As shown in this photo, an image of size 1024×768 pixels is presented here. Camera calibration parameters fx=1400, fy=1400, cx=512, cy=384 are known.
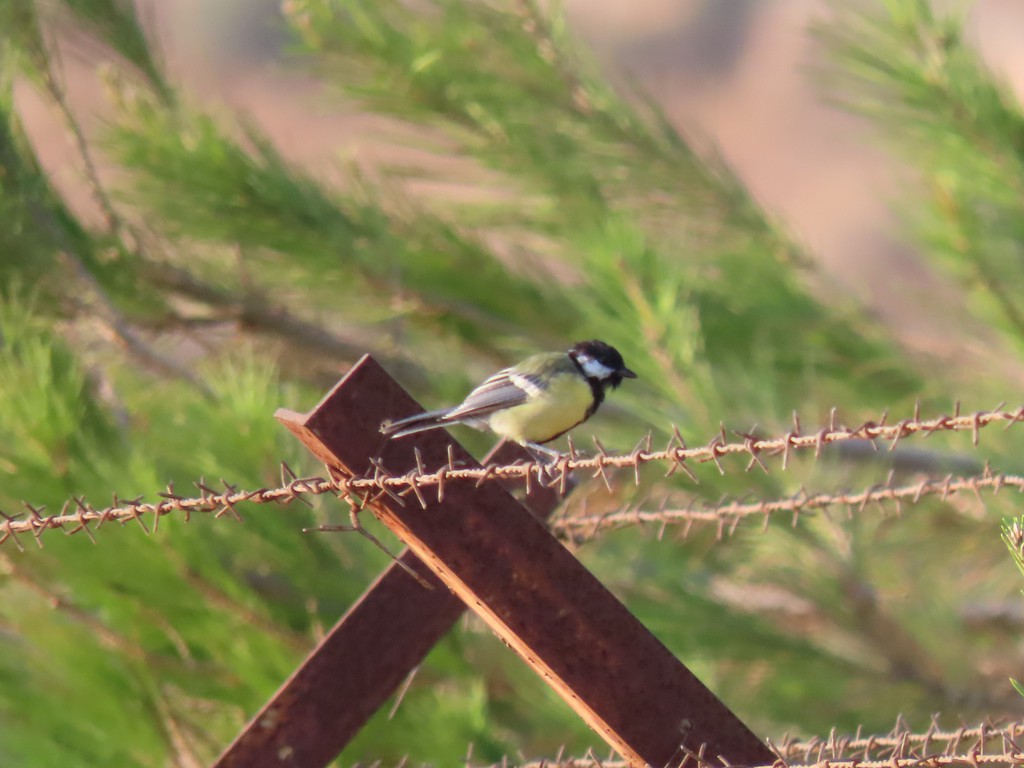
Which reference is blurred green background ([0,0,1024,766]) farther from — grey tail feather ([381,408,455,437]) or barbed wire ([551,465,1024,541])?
grey tail feather ([381,408,455,437])

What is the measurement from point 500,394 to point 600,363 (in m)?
0.17

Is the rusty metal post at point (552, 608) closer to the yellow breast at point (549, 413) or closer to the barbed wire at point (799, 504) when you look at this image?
the barbed wire at point (799, 504)

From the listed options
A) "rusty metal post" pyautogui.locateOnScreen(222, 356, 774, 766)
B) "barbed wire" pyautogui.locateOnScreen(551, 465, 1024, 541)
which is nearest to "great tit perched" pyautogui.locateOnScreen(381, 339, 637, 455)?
"barbed wire" pyautogui.locateOnScreen(551, 465, 1024, 541)

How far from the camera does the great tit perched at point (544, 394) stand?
1.71m

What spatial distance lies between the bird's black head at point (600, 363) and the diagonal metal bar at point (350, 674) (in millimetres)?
475

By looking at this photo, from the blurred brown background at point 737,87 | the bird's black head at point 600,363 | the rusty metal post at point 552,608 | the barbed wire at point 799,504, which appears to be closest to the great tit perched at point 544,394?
the bird's black head at point 600,363

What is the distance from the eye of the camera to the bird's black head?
1827mm

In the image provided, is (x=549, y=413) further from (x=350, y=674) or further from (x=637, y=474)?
(x=637, y=474)

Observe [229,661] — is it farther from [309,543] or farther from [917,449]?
[917,449]

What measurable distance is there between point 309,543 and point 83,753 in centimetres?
41

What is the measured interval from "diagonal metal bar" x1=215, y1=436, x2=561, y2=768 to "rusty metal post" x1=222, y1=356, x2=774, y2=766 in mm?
234

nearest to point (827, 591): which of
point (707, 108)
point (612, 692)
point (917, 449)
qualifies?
point (917, 449)

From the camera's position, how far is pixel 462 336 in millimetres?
2801

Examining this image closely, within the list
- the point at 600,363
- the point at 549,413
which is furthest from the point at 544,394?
the point at 600,363
